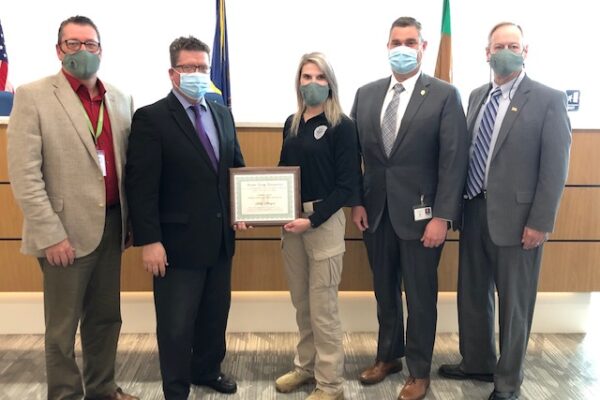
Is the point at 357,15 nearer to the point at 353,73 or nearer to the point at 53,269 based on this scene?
the point at 353,73

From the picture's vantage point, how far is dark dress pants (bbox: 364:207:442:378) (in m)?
2.24

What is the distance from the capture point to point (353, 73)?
4059 mm

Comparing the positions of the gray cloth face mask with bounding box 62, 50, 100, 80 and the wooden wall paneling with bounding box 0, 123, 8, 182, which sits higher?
the gray cloth face mask with bounding box 62, 50, 100, 80

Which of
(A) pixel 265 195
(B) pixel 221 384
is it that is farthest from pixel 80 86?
(B) pixel 221 384

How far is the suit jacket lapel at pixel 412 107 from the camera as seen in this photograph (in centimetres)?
216

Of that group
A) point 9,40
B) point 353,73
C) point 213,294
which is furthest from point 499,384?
point 9,40

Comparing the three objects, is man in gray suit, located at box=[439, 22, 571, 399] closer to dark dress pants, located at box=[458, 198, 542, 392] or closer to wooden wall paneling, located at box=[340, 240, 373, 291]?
dark dress pants, located at box=[458, 198, 542, 392]

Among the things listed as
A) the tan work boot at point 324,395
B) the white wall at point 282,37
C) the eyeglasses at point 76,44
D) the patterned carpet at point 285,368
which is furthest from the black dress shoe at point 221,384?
the white wall at point 282,37

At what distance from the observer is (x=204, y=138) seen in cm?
202

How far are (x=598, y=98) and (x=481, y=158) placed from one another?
277 centimetres

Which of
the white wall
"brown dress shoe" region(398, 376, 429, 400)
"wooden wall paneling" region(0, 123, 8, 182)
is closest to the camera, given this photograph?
"brown dress shoe" region(398, 376, 429, 400)

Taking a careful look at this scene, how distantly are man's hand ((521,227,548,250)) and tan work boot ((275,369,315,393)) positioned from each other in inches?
49.9

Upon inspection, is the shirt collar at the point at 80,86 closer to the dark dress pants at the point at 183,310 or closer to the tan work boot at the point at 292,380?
the dark dress pants at the point at 183,310

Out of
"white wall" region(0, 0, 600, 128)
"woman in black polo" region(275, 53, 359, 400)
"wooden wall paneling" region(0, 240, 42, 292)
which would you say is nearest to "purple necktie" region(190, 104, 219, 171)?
"woman in black polo" region(275, 53, 359, 400)
